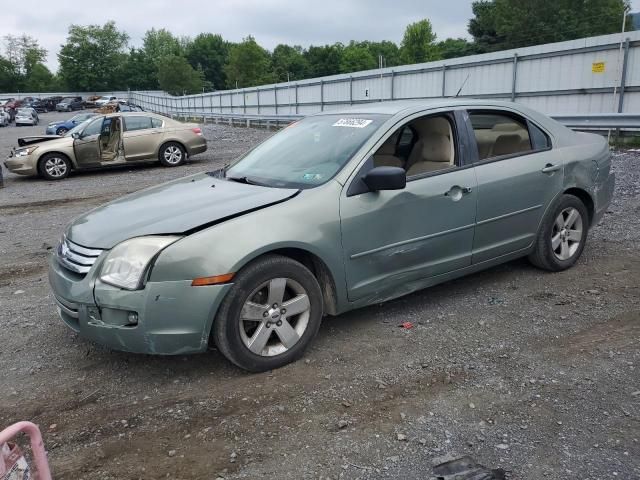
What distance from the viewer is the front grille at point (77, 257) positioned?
3338 millimetres

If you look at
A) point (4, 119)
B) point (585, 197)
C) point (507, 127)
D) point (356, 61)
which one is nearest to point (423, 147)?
point (507, 127)

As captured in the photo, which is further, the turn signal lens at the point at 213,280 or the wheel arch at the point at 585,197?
the wheel arch at the point at 585,197

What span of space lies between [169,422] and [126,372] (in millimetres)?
722

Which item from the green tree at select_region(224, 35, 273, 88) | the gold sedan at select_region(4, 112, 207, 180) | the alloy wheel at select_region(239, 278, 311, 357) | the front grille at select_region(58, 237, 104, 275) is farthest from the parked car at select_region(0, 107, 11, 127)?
the alloy wheel at select_region(239, 278, 311, 357)

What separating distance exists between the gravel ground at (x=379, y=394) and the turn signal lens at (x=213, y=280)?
0.67 metres

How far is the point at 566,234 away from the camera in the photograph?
5.13 meters

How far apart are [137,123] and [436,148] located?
11148mm

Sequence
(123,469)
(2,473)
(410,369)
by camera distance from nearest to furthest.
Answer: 1. (2,473)
2. (123,469)
3. (410,369)

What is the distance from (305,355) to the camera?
3.71 metres

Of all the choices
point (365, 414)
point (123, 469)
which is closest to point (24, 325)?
point (123, 469)

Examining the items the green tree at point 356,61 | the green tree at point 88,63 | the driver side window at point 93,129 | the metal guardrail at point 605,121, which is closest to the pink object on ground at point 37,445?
the metal guardrail at point 605,121

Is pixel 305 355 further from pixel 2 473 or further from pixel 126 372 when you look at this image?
pixel 2 473

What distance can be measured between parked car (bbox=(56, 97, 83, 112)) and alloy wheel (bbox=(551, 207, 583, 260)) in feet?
232

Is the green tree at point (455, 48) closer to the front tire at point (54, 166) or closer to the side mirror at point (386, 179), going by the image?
the front tire at point (54, 166)
